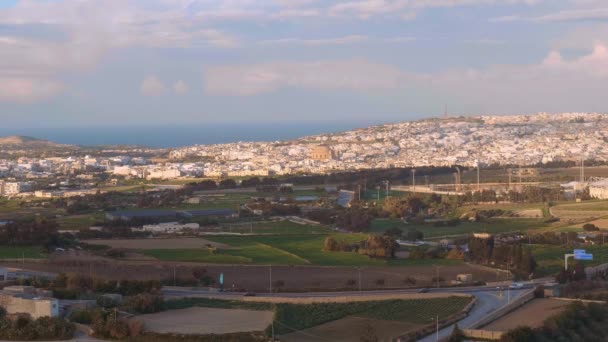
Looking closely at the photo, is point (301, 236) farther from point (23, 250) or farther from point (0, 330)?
point (0, 330)

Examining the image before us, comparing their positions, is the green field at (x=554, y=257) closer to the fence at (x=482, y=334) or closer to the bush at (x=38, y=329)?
the fence at (x=482, y=334)

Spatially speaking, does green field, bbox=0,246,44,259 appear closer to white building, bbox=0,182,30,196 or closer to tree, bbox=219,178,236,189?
white building, bbox=0,182,30,196

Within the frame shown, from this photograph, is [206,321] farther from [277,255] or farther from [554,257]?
[554,257]

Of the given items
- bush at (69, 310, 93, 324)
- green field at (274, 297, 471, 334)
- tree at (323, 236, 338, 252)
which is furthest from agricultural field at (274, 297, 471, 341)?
tree at (323, 236, 338, 252)

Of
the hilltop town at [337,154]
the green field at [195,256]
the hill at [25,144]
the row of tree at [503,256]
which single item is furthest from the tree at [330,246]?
the hill at [25,144]

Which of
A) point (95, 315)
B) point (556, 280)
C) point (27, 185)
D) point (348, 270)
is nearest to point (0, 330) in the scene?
point (95, 315)
